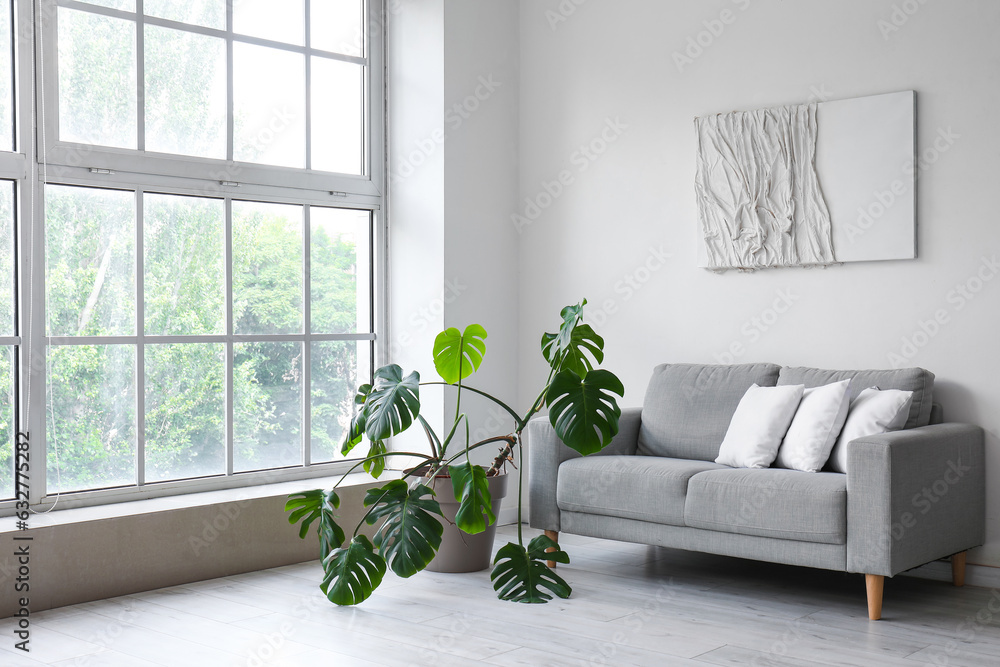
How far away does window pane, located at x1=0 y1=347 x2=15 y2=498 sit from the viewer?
3.57 meters

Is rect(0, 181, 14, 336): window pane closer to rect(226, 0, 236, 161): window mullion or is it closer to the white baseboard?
rect(226, 0, 236, 161): window mullion

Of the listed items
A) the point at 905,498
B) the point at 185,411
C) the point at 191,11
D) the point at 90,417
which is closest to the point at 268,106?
the point at 191,11

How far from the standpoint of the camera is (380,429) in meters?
3.54

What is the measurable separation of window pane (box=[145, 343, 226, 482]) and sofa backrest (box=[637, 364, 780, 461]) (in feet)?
6.11

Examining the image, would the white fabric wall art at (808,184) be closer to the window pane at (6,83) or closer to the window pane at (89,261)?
the window pane at (89,261)

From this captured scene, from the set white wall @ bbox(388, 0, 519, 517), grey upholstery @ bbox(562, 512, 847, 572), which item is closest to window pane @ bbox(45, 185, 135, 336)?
white wall @ bbox(388, 0, 519, 517)

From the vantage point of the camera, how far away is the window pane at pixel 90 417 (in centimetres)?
370

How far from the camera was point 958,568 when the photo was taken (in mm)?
3699

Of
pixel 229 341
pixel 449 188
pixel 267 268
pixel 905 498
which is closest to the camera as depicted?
pixel 905 498

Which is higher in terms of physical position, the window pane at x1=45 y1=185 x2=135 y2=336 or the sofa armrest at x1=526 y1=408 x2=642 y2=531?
the window pane at x1=45 y1=185 x2=135 y2=336

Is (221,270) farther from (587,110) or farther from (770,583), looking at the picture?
(770,583)

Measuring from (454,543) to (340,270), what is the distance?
152 centimetres

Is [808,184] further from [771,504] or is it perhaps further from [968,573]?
[968,573]

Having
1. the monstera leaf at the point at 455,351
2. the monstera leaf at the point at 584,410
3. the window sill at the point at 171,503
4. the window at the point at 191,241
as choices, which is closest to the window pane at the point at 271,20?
the window at the point at 191,241
